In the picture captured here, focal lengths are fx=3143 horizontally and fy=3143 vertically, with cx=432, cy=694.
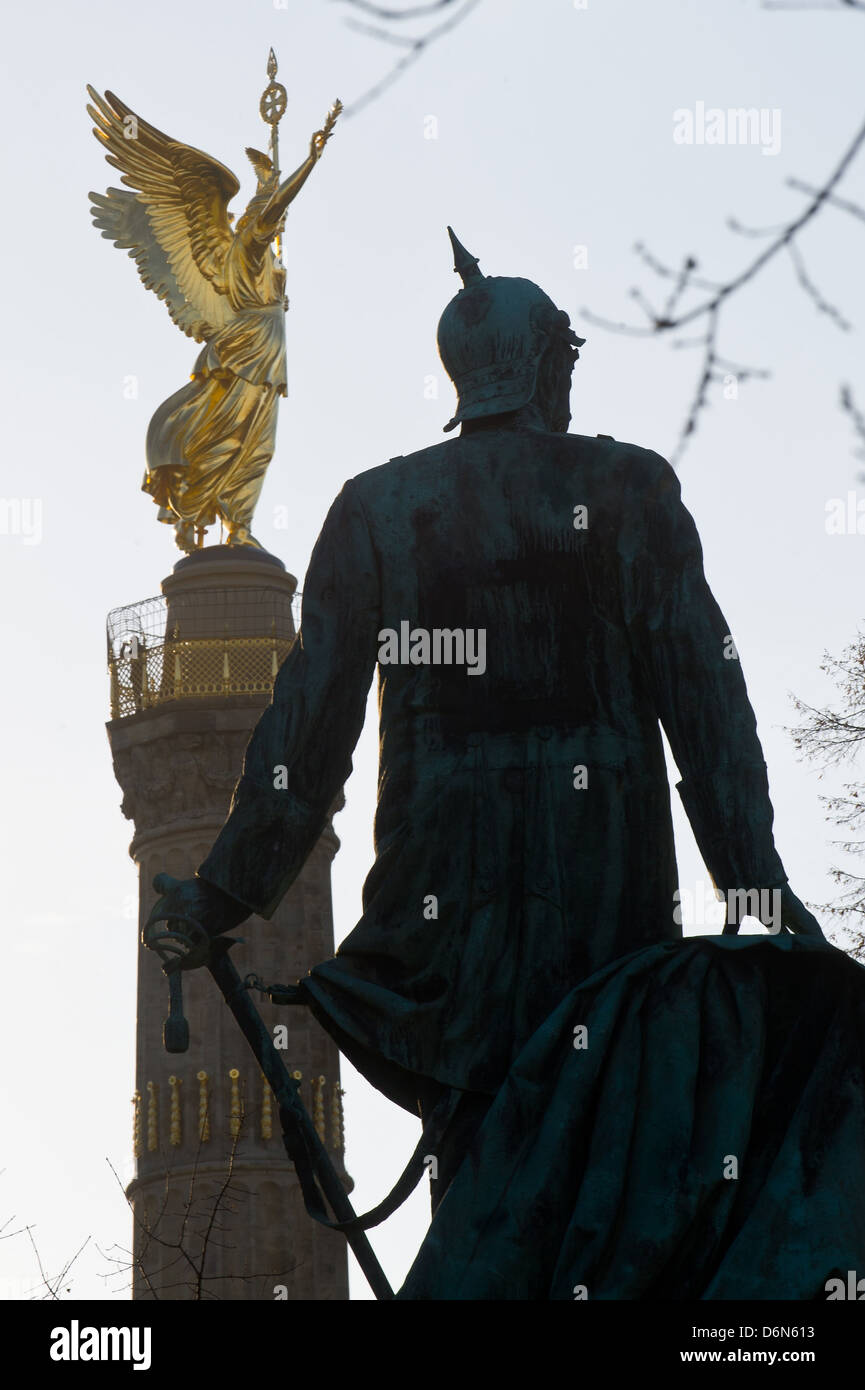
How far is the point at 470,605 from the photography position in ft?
24.8

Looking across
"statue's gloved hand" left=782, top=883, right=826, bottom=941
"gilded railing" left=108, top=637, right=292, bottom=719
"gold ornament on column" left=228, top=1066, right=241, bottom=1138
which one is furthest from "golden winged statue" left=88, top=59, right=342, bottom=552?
"statue's gloved hand" left=782, top=883, right=826, bottom=941

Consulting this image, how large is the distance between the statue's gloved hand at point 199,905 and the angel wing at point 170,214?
3510 cm

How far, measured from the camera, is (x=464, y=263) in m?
8.09

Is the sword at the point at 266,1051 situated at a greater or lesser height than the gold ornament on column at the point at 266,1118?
lesser

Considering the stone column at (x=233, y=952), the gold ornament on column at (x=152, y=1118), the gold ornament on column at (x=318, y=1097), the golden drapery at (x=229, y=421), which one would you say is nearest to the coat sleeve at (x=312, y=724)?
the stone column at (x=233, y=952)

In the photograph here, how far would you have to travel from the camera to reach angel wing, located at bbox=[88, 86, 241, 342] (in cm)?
4219

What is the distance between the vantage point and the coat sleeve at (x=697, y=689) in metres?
7.35

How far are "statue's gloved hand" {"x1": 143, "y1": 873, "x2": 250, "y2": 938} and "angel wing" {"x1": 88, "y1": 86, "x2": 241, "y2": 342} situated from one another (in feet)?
115

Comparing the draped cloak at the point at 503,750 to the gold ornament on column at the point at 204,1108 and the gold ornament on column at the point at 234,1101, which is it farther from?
the gold ornament on column at the point at 204,1108

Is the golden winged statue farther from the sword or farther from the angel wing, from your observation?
the sword

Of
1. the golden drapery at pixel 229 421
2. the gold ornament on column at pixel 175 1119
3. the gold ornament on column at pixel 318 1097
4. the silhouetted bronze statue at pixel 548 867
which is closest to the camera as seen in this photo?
the silhouetted bronze statue at pixel 548 867

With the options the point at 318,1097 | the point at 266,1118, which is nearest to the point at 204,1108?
the point at 266,1118

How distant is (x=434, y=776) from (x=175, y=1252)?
36.1 metres
